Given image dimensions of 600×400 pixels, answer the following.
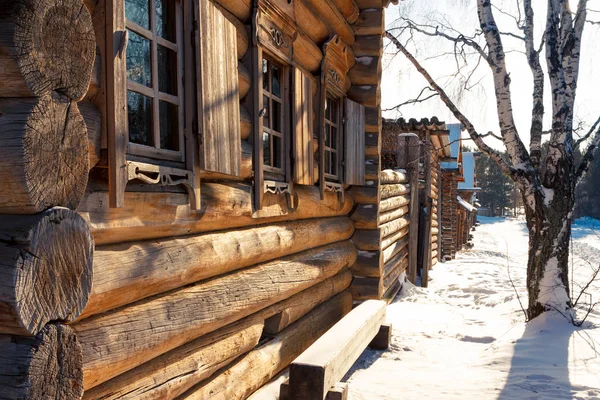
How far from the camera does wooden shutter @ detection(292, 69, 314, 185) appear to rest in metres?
4.53

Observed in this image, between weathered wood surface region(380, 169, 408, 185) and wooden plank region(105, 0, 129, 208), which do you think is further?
weathered wood surface region(380, 169, 408, 185)

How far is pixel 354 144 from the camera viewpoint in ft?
20.7

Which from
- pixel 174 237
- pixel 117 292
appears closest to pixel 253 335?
pixel 174 237

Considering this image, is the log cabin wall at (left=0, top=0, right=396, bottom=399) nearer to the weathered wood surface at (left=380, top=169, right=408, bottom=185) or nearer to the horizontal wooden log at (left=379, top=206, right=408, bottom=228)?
the horizontal wooden log at (left=379, top=206, right=408, bottom=228)

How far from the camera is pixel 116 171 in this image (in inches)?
84.9

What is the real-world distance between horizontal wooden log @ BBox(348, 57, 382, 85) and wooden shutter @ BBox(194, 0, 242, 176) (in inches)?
135

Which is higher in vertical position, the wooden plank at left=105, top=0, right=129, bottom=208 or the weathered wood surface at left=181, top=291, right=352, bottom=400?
the wooden plank at left=105, top=0, right=129, bottom=208

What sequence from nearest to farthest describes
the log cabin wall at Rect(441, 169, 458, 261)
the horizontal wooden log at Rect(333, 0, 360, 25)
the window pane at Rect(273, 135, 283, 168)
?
the window pane at Rect(273, 135, 283, 168), the horizontal wooden log at Rect(333, 0, 360, 25), the log cabin wall at Rect(441, 169, 458, 261)

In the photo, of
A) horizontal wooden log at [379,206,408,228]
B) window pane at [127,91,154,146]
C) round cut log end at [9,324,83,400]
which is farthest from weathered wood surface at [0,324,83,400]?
horizontal wooden log at [379,206,408,228]

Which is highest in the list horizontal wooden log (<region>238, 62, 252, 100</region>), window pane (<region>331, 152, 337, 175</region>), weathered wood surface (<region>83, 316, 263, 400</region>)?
horizontal wooden log (<region>238, 62, 252, 100</region>)

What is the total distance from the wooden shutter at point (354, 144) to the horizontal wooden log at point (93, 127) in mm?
4157

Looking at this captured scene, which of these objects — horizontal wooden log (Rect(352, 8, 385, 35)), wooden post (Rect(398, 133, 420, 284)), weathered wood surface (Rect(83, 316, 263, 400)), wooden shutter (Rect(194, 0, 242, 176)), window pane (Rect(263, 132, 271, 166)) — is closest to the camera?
weathered wood surface (Rect(83, 316, 263, 400))

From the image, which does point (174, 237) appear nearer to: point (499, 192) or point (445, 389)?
point (445, 389)

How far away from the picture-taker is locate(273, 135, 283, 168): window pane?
4.43 meters
